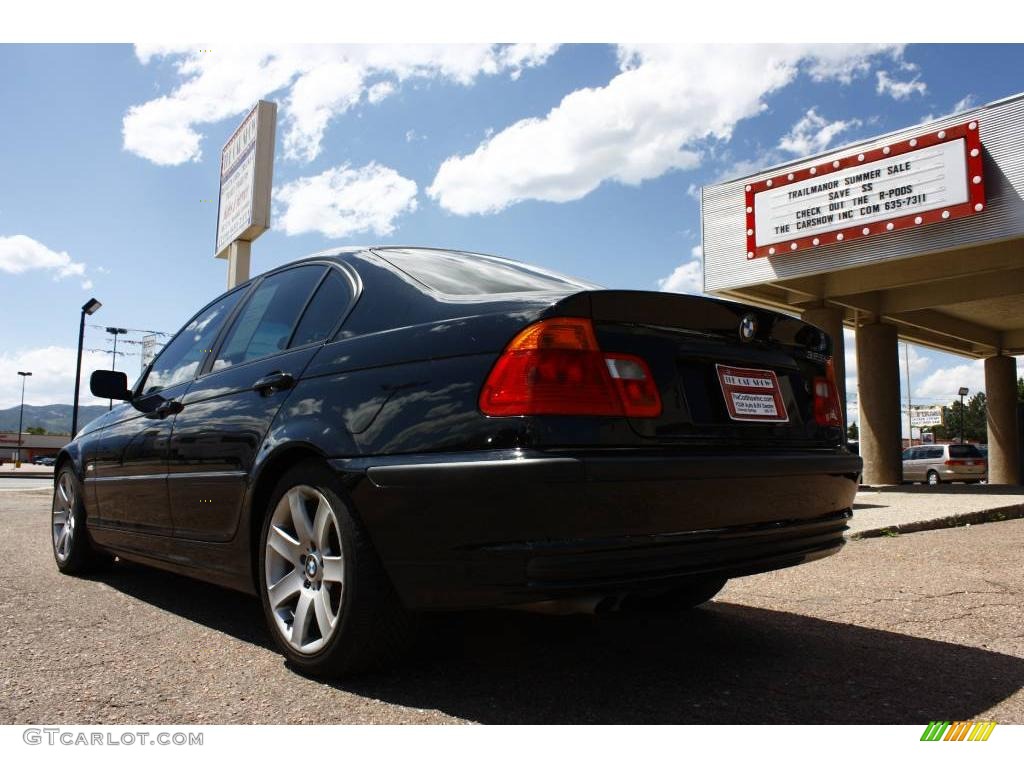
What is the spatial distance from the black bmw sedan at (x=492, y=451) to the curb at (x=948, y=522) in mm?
4480

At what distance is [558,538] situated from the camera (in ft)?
6.99

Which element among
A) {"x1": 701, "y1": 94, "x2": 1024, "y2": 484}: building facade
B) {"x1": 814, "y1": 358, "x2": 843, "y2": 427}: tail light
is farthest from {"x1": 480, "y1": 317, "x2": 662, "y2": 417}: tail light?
{"x1": 701, "y1": 94, "x2": 1024, "y2": 484}: building facade

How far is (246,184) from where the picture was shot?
43.3ft

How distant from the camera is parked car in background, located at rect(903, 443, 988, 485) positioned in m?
26.0

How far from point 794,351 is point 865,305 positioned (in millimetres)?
16293

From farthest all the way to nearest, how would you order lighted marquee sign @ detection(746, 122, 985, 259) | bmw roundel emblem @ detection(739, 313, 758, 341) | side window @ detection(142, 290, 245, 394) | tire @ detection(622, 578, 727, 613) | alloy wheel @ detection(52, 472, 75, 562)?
1. lighted marquee sign @ detection(746, 122, 985, 259)
2. alloy wheel @ detection(52, 472, 75, 562)
3. side window @ detection(142, 290, 245, 394)
4. tire @ detection(622, 578, 727, 613)
5. bmw roundel emblem @ detection(739, 313, 758, 341)

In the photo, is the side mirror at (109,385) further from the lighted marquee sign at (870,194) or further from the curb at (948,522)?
the lighted marquee sign at (870,194)

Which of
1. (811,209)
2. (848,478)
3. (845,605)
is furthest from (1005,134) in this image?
(848,478)

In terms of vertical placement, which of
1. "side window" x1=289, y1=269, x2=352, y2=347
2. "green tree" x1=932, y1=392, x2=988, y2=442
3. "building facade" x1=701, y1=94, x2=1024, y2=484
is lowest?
"green tree" x1=932, y1=392, x2=988, y2=442

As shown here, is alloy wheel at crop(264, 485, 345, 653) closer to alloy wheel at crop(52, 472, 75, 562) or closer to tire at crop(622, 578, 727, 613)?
tire at crop(622, 578, 727, 613)

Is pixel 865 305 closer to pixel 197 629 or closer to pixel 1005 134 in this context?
pixel 1005 134

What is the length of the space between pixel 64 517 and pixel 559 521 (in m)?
4.22

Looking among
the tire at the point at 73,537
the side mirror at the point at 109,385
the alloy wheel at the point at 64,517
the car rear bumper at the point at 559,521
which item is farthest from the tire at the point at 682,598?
the alloy wheel at the point at 64,517
